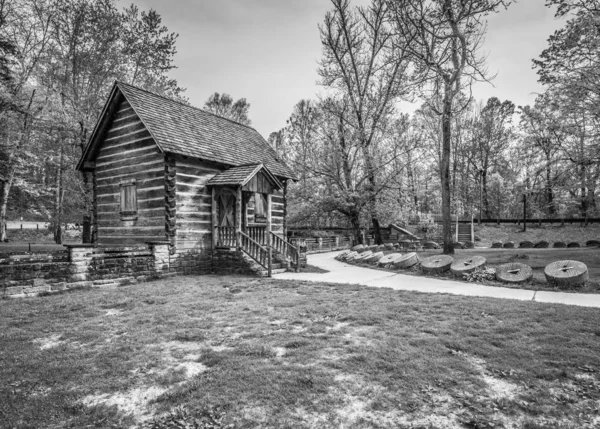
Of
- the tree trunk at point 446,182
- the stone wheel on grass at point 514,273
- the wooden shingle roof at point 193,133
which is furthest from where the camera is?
the tree trunk at point 446,182

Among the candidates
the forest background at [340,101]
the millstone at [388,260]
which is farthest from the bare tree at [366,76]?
the millstone at [388,260]

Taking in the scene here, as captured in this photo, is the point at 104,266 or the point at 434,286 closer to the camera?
the point at 434,286

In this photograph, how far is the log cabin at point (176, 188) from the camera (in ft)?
42.9

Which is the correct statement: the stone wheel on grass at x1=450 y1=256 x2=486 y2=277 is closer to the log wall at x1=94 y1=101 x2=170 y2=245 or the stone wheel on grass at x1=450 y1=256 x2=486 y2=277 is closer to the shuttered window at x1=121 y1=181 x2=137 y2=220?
the log wall at x1=94 y1=101 x2=170 y2=245

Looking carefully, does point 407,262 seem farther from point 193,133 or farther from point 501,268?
point 193,133

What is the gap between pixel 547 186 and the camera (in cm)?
1532

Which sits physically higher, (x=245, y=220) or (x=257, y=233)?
(x=245, y=220)

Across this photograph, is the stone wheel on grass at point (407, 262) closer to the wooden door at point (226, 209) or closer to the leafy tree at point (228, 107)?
the wooden door at point (226, 209)

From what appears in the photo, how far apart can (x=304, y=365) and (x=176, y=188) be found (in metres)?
10.4

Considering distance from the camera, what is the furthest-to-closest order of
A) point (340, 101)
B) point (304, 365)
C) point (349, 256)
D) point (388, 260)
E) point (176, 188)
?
point (340, 101)
point (349, 256)
point (388, 260)
point (176, 188)
point (304, 365)

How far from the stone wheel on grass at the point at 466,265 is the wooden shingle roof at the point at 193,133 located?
836cm

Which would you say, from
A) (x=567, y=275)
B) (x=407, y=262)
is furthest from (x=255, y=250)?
(x=567, y=275)

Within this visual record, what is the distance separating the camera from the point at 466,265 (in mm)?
11539

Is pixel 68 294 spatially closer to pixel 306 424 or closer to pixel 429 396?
pixel 306 424
